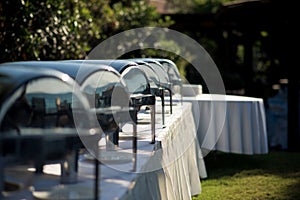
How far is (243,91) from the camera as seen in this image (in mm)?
11047

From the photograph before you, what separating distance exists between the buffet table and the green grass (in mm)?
1146

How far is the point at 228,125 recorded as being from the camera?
6.15m

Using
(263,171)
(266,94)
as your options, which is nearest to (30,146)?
(263,171)

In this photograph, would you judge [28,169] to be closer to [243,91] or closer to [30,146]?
[30,146]

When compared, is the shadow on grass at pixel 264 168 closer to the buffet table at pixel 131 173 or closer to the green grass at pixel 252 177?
the green grass at pixel 252 177

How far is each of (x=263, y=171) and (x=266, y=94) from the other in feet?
12.6

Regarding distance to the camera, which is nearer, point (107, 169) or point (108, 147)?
point (107, 169)

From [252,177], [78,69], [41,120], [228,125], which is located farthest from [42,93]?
[228,125]

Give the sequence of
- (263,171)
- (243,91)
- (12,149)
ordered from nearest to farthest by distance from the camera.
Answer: (12,149)
(263,171)
(243,91)

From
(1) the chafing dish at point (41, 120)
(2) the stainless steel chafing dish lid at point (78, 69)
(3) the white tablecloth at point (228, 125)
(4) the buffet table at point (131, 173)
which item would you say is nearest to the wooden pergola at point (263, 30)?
(3) the white tablecloth at point (228, 125)

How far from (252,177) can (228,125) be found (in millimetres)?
688

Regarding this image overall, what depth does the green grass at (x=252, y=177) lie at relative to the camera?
16.4 ft

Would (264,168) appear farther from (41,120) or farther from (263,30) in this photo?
(41,120)

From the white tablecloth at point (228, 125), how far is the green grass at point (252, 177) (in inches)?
12.9
